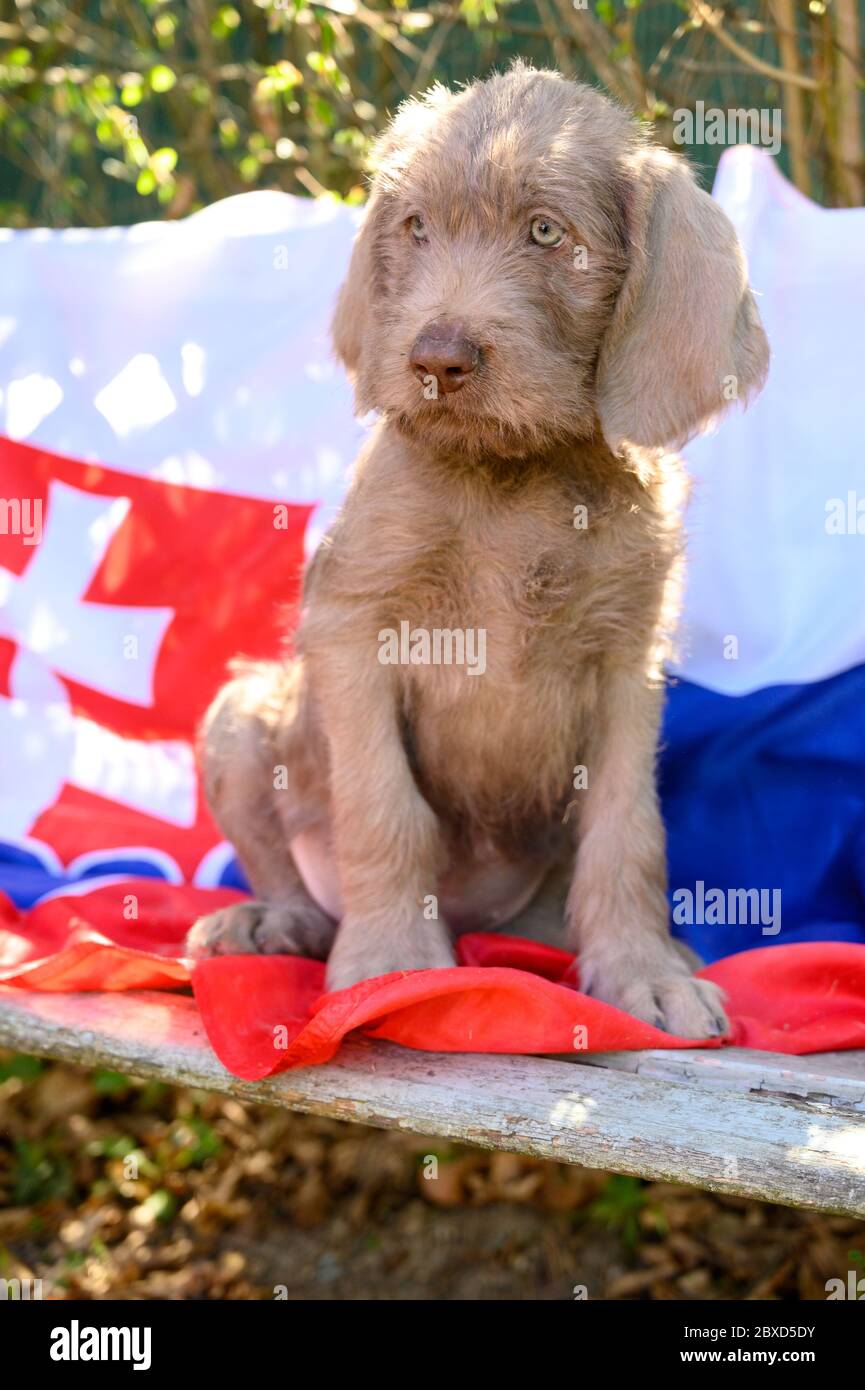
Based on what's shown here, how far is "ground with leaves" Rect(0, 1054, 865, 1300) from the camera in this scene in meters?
4.09

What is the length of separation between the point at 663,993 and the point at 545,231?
1.74 m

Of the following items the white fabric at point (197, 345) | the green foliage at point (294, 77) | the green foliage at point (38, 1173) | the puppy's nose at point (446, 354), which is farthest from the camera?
the green foliage at point (294, 77)

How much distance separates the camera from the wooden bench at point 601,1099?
277 centimetres

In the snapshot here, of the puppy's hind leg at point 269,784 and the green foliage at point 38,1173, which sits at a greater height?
the puppy's hind leg at point 269,784

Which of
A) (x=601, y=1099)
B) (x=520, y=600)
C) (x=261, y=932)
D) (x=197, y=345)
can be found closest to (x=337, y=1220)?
(x=261, y=932)

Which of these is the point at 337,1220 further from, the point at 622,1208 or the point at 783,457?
the point at 783,457

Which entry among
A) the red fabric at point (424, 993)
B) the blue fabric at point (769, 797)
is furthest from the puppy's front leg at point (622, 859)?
the blue fabric at point (769, 797)

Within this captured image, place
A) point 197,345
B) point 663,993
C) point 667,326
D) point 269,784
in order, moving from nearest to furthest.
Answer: point 667,326, point 663,993, point 269,784, point 197,345

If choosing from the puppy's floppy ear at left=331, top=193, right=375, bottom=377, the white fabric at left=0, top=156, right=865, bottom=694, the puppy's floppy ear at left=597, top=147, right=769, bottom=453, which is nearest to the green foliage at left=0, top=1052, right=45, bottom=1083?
the white fabric at left=0, top=156, right=865, bottom=694

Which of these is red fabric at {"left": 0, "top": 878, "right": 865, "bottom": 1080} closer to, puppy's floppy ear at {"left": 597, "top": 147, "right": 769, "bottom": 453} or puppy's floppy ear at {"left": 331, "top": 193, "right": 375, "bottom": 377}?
puppy's floppy ear at {"left": 597, "top": 147, "right": 769, "bottom": 453}

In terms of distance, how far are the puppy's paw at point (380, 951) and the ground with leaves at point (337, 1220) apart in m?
0.75

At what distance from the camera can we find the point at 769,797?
4504 mm

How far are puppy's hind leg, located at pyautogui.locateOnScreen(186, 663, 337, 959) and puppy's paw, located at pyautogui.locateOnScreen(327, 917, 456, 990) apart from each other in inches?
15.2

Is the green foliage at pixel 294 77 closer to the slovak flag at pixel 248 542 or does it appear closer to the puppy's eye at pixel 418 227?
the slovak flag at pixel 248 542
